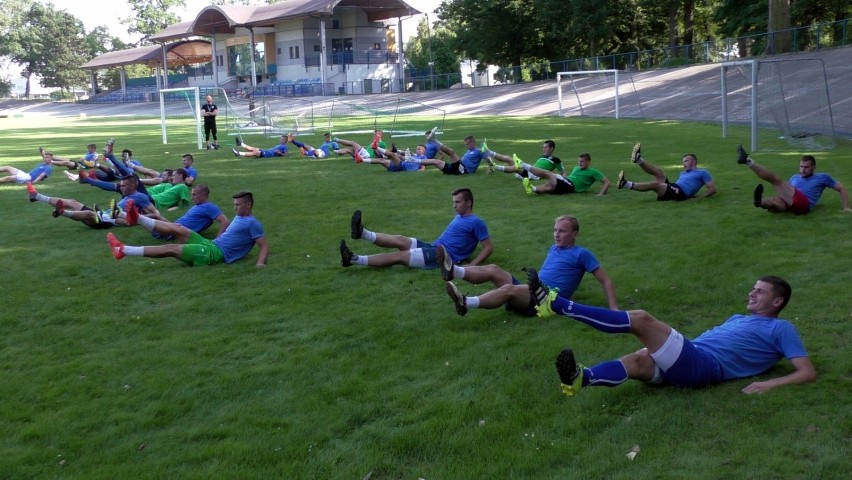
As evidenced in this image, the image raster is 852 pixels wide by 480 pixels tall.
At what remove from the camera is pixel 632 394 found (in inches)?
228

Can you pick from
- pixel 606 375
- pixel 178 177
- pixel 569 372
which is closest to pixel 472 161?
pixel 178 177

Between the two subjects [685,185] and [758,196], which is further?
[685,185]

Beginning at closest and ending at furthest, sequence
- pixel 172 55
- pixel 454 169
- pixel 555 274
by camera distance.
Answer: pixel 555 274
pixel 454 169
pixel 172 55

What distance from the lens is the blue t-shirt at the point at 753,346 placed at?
5926mm

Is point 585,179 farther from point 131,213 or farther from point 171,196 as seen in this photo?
point 131,213

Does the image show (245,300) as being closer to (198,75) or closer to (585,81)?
(585,81)

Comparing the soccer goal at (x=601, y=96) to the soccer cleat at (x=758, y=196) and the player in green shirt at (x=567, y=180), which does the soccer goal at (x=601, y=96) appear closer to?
the player in green shirt at (x=567, y=180)

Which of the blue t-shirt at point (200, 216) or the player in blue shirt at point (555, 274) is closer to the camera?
the player in blue shirt at point (555, 274)

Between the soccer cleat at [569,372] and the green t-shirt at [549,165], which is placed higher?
the green t-shirt at [549,165]

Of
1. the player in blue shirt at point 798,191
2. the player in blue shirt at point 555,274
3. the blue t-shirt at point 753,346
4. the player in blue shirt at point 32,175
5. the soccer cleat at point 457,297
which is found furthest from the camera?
the player in blue shirt at point 32,175

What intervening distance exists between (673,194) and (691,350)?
8274 mm

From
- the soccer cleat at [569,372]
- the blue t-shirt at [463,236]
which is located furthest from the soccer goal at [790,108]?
the soccer cleat at [569,372]

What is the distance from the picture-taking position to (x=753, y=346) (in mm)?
6023

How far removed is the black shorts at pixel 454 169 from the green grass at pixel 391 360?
16.0 feet
